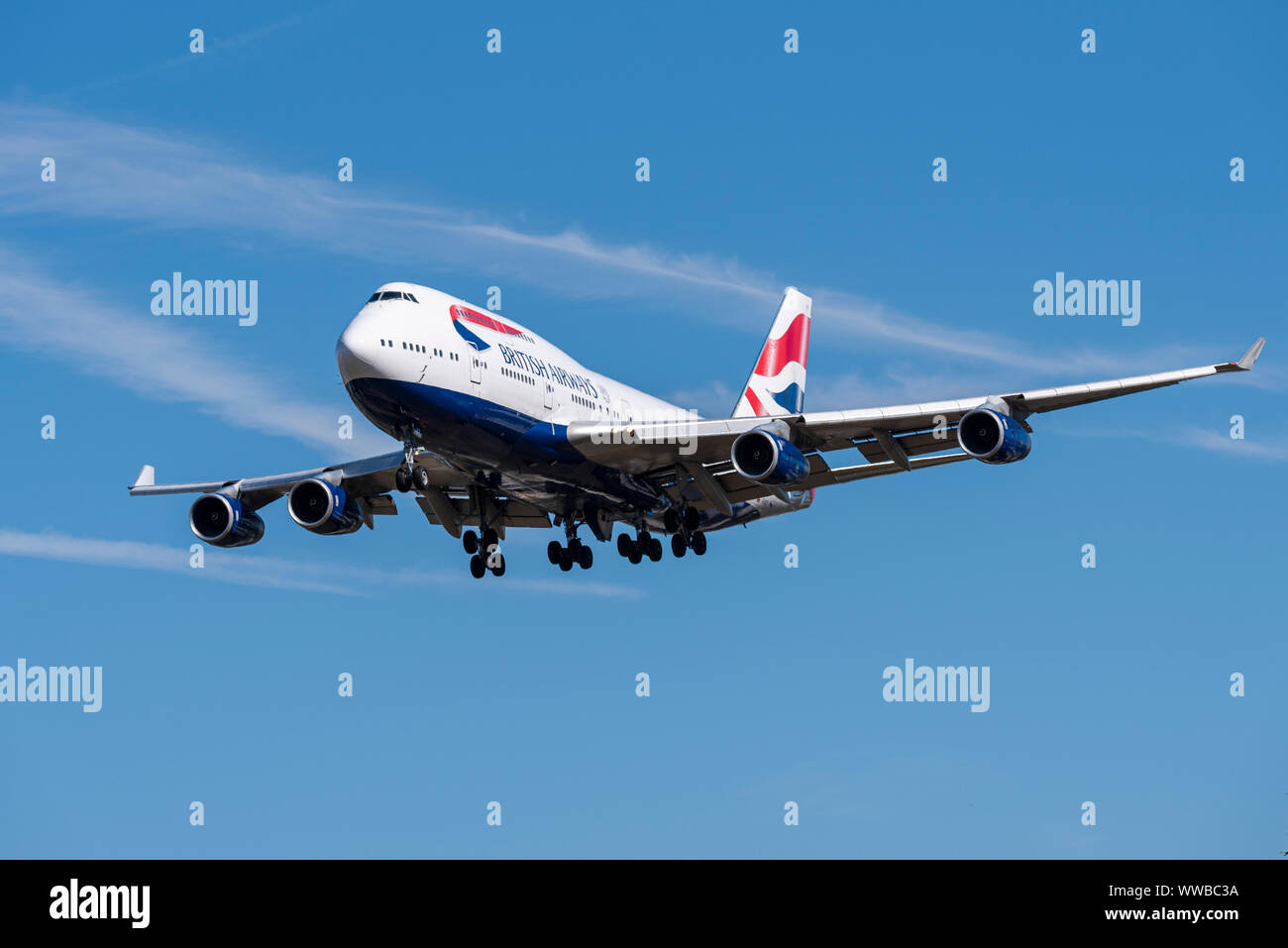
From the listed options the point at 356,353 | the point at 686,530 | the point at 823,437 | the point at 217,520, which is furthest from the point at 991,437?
the point at 217,520

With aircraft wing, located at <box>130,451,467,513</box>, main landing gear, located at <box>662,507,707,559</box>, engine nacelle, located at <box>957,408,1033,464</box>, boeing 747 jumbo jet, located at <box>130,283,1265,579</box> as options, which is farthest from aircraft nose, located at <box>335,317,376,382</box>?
engine nacelle, located at <box>957,408,1033,464</box>

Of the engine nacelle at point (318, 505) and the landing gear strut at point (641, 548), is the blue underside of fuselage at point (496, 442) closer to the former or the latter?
the landing gear strut at point (641, 548)

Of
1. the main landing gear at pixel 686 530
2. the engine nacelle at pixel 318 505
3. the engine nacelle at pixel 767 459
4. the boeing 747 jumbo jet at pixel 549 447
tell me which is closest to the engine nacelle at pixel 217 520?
the boeing 747 jumbo jet at pixel 549 447

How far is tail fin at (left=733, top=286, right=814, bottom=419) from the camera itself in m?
64.2

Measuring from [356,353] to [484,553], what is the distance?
1233cm

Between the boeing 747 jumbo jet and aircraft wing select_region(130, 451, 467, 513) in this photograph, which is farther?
aircraft wing select_region(130, 451, 467, 513)

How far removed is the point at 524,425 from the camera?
153 feet

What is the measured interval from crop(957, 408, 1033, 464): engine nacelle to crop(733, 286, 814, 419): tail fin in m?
18.2

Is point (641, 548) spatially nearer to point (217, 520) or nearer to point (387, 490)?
point (387, 490)

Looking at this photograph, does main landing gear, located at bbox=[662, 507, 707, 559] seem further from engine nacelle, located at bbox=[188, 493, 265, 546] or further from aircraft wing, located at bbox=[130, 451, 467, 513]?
engine nacelle, located at bbox=[188, 493, 265, 546]

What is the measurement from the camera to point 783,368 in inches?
2623
